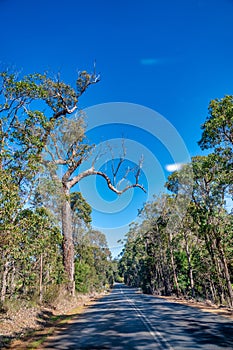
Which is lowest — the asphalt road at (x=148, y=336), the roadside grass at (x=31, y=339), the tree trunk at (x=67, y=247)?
the asphalt road at (x=148, y=336)

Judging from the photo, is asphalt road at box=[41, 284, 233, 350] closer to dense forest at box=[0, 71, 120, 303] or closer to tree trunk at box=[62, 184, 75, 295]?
dense forest at box=[0, 71, 120, 303]

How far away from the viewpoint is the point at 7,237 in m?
8.05

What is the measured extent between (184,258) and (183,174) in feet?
58.9

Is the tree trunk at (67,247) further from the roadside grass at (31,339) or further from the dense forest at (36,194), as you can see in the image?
the roadside grass at (31,339)

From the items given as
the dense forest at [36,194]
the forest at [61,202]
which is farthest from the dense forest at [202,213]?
the dense forest at [36,194]

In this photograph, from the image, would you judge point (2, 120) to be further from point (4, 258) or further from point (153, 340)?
point (153, 340)

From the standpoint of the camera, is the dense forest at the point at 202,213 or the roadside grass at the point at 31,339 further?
the dense forest at the point at 202,213

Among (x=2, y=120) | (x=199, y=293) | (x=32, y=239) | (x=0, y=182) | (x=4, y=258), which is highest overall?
(x=2, y=120)

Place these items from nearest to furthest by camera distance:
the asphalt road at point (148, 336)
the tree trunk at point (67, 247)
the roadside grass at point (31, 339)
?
1. the asphalt road at point (148, 336)
2. the roadside grass at point (31, 339)
3. the tree trunk at point (67, 247)

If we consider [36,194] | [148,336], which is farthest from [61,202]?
[148,336]

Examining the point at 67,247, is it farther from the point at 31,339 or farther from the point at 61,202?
the point at 31,339

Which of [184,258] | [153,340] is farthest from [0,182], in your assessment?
[184,258]

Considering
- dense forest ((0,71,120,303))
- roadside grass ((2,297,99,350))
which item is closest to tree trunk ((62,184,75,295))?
dense forest ((0,71,120,303))

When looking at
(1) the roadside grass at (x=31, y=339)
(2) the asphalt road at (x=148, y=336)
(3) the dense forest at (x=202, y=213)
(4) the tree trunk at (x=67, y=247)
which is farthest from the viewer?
(4) the tree trunk at (x=67, y=247)
